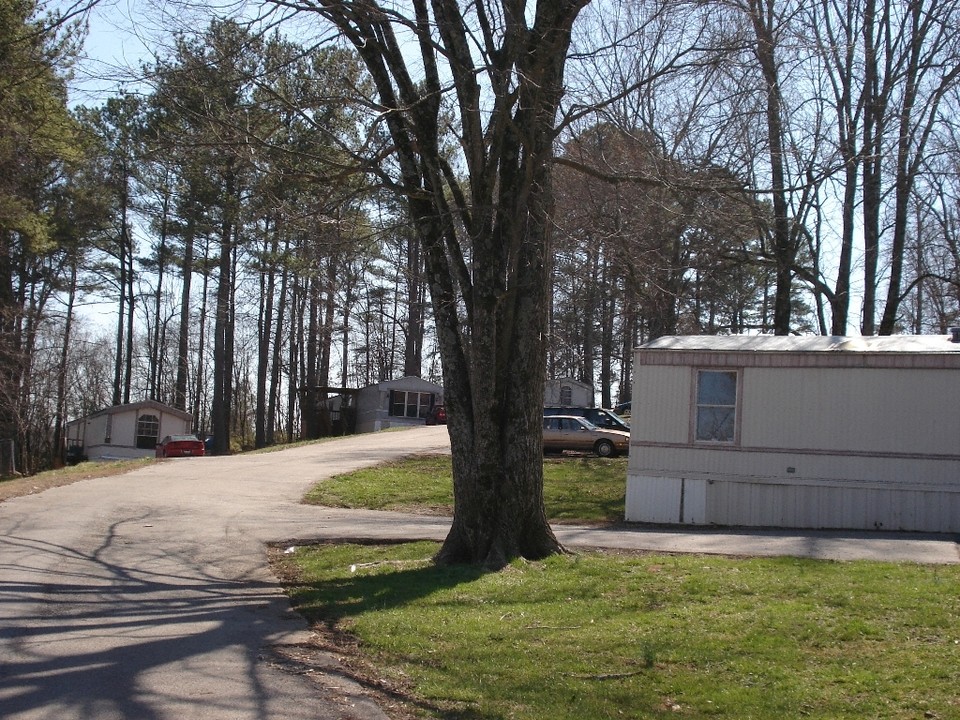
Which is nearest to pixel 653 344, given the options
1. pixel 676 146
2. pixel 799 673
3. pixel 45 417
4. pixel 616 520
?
pixel 616 520

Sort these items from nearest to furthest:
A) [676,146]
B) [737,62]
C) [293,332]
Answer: [737,62]
[676,146]
[293,332]

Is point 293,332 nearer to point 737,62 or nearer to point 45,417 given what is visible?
point 45,417

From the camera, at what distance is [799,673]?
627cm

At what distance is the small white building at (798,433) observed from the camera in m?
16.2

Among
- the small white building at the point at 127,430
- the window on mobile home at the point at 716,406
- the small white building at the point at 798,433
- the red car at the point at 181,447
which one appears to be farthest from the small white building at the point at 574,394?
the window on mobile home at the point at 716,406

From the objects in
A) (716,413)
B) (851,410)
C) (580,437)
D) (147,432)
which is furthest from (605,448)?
(147,432)

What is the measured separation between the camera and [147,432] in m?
50.2

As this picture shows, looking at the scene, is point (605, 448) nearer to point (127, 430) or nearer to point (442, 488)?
point (442, 488)

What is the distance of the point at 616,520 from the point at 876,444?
475cm

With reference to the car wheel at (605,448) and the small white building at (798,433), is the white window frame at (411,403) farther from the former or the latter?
the small white building at (798,433)

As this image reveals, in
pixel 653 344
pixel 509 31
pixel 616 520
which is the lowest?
pixel 616 520

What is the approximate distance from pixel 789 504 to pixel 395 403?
32.1 metres

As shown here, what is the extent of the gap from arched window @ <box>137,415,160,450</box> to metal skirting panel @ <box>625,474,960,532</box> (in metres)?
37.6

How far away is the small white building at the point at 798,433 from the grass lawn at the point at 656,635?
624cm
